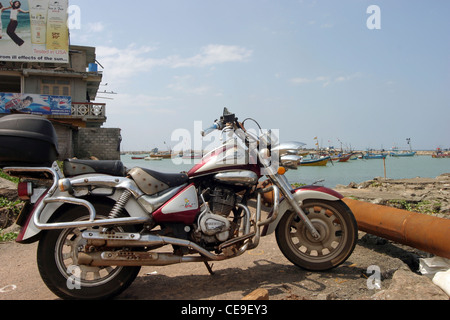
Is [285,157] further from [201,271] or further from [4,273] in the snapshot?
[4,273]

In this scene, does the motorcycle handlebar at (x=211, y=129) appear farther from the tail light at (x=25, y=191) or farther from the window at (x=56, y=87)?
the window at (x=56, y=87)

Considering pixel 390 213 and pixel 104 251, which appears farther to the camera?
pixel 390 213

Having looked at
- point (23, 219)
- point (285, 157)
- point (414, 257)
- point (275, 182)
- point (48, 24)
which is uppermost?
point (48, 24)

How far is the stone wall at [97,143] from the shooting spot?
27.9m

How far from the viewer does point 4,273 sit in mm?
3992

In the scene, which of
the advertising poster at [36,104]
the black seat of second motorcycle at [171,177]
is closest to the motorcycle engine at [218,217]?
the black seat of second motorcycle at [171,177]

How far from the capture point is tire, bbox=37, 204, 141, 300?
302 cm

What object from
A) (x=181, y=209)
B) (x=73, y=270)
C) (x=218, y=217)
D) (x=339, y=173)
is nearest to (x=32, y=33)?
(x=73, y=270)

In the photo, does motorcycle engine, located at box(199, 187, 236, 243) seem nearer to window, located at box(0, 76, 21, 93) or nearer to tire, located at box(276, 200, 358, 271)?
tire, located at box(276, 200, 358, 271)

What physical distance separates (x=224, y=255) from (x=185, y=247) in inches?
15.0

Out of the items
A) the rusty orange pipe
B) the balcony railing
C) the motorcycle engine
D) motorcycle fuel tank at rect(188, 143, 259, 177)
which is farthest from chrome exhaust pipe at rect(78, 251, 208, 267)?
the balcony railing

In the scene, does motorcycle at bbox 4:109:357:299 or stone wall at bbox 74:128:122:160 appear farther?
stone wall at bbox 74:128:122:160

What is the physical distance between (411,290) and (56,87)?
3306 cm

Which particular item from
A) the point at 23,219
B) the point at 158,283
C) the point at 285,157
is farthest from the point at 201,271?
the point at 23,219
